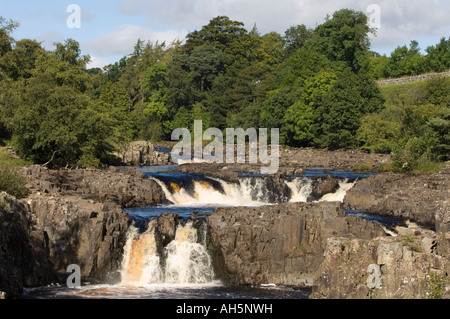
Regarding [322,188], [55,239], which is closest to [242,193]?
[322,188]

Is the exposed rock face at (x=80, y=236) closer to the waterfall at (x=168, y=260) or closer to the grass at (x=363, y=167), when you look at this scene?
the waterfall at (x=168, y=260)

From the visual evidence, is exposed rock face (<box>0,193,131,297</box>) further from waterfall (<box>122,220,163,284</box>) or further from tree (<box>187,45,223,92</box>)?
tree (<box>187,45,223,92</box>)

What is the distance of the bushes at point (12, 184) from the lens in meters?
29.6

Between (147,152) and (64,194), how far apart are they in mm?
28093

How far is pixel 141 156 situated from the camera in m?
61.1

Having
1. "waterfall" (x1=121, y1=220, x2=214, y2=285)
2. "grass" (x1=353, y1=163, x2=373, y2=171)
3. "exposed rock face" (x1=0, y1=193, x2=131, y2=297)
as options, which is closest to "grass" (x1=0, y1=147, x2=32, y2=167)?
"exposed rock face" (x1=0, y1=193, x2=131, y2=297)

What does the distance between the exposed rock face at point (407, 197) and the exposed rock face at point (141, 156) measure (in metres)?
24.9

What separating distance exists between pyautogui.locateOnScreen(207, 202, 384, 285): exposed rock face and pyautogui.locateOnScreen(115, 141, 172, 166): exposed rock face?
102ft

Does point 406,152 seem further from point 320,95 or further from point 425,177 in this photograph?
point 320,95

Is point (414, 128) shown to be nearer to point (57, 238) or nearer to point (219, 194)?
point (219, 194)

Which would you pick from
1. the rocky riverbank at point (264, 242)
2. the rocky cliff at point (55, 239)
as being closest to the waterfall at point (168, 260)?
the rocky riverbank at point (264, 242)

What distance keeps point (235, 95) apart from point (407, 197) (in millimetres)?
56230

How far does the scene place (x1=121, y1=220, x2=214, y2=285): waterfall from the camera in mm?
27875
